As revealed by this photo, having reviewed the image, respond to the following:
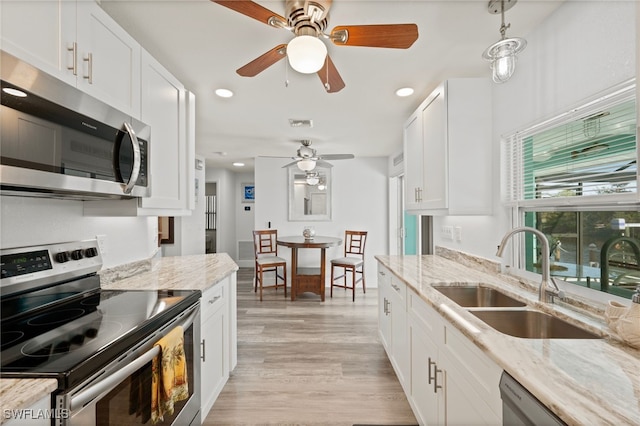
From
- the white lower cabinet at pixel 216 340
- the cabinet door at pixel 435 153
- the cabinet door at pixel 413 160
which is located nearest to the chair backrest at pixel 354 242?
the cabinet door at pixel 413 160

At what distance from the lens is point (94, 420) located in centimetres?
89

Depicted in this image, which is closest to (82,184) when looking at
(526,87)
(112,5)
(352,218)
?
(112,5)

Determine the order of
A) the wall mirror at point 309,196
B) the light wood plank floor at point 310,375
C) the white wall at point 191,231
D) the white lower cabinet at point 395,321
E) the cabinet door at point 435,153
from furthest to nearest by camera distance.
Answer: the wall mirror at point 309,196 < the white wall at point 191,231 < the cabinet door at point 435,153 < the white lower cabinet at point 395,321 < the light wood plank floor at point 310,375

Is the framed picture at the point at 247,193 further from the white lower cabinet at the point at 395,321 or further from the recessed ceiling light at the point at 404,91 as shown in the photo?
the recessed ceiling light at the point at 404,91

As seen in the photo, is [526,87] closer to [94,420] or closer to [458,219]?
[458,219]

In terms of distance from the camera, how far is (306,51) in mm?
1322

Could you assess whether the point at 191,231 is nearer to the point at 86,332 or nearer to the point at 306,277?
the point at 306,277

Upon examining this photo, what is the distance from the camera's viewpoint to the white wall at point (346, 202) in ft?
17.7

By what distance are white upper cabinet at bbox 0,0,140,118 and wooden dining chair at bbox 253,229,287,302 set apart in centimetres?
337

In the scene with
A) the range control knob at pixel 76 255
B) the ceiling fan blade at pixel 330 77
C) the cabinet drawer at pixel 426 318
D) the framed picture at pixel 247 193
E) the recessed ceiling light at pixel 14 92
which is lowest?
the cabinet drawer at pixel 426 318

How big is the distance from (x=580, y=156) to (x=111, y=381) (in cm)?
228

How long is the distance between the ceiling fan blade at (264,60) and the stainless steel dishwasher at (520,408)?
173 centimetres

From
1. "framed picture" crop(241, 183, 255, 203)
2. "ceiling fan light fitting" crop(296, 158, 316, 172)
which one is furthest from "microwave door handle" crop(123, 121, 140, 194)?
"framed picture" crop(241, 183, 255, 203)

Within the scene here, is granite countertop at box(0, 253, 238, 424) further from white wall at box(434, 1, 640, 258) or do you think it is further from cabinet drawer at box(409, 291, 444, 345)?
white wall at box(434, 1, 640, 258)
